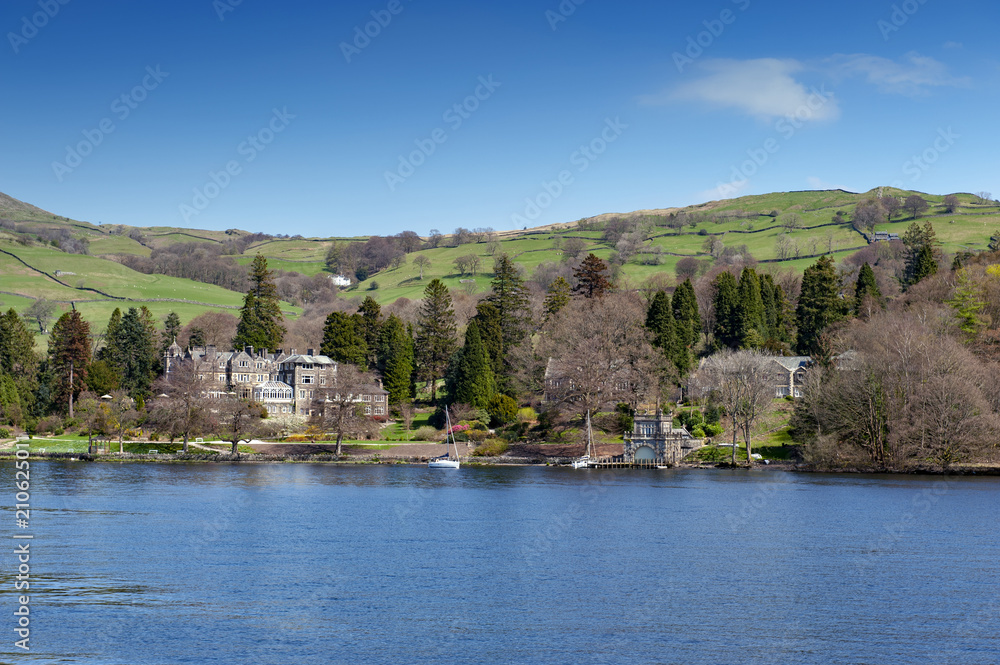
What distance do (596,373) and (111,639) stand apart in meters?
68.7

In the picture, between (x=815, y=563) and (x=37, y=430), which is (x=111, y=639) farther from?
(x=37, y=430)

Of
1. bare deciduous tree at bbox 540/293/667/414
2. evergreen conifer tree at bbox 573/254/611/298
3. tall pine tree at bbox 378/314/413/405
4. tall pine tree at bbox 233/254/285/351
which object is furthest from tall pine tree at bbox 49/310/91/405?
evergreen conifer tree at bbox 573/254/611/298

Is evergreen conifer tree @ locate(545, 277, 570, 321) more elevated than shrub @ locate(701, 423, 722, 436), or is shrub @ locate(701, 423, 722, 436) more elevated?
evergreen conifer tree @ locate(545, 277, 570, 321)

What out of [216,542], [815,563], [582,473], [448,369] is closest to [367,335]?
[448,369]

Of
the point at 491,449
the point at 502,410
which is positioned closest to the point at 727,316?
the point at 502,410

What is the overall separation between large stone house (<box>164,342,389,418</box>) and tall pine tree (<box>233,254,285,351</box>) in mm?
2664

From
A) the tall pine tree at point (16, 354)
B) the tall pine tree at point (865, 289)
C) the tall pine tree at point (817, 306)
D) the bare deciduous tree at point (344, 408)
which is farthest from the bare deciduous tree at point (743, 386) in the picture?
the tall pine tree at point (16, 354)

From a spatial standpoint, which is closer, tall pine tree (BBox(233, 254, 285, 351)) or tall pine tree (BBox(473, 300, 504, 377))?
tall pine tree (BBox(473, 300, 504, 377))

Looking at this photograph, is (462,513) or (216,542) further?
(462,513)

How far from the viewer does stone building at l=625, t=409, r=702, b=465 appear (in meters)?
87.4

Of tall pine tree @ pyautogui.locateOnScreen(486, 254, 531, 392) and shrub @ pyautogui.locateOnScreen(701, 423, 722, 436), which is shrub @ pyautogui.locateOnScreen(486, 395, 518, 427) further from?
shrub @ pyautogui.locateOnScreen(701, 423, 722, 436)

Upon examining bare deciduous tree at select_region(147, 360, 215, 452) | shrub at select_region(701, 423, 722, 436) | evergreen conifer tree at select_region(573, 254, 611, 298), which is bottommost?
shrub at select_region(701, 423, 722, 436)

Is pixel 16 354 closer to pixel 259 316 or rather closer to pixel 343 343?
pixel 259 316

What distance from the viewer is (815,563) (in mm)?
37188
